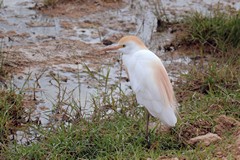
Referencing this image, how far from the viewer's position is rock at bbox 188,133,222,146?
4602 mm

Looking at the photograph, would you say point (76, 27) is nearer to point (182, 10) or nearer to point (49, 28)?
point (49, 28)

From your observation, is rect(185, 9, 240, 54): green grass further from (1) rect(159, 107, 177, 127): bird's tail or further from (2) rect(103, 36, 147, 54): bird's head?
(1) rect(159, 107, 177, 127): bird's tail

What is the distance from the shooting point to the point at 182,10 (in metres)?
8.73

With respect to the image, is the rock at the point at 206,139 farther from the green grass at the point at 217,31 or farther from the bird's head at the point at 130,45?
the green grass at the point at 217,31

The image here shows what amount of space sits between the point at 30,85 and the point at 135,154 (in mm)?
2117

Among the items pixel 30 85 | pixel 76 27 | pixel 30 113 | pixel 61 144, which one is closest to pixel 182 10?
pixel 76 27

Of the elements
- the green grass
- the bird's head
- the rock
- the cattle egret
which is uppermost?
the bird's head

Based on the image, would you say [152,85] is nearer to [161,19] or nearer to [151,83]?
[151,83]

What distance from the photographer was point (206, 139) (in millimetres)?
4625

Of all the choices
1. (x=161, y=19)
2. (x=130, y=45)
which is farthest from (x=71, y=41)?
(x=130, y=45)

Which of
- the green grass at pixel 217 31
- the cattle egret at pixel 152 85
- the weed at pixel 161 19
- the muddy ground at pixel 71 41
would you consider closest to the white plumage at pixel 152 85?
the cattle egret at pixel 152 85

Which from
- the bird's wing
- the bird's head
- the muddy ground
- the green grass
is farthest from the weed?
the bird's wing

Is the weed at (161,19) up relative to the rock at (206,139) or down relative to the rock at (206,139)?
down

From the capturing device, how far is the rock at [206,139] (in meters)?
4.60
